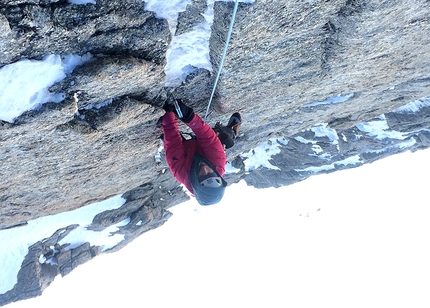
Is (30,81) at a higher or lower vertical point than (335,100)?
higher

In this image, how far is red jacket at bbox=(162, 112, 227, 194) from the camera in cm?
581

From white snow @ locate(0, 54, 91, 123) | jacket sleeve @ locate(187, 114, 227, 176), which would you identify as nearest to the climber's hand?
jacket sleeve @ locate(187, 114, 227, 176)

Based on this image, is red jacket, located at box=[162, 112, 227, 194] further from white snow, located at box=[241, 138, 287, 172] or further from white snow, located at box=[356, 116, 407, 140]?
white snow, located at box=[356, 116, 407, 140]

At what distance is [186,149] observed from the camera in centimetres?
611

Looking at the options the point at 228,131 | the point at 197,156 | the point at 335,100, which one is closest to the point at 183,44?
the point at 197,156

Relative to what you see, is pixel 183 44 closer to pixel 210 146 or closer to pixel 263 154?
pixel 210 146

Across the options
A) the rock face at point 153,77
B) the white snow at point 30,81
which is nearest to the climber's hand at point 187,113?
the rock face at point 153,77

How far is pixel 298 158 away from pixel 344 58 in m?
8.99

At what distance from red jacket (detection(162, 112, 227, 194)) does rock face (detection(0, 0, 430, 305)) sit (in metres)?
0.45

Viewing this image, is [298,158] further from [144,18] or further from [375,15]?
[144,18]

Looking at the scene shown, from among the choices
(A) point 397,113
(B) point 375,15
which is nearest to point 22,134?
(B) point 375,15

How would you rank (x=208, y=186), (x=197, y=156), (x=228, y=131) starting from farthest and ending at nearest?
(x=228, y=131) < (x=197, y=156) < (x=208, y=186)

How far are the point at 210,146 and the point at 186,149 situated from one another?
1.67 feet

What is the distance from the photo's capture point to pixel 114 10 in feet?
12.7
